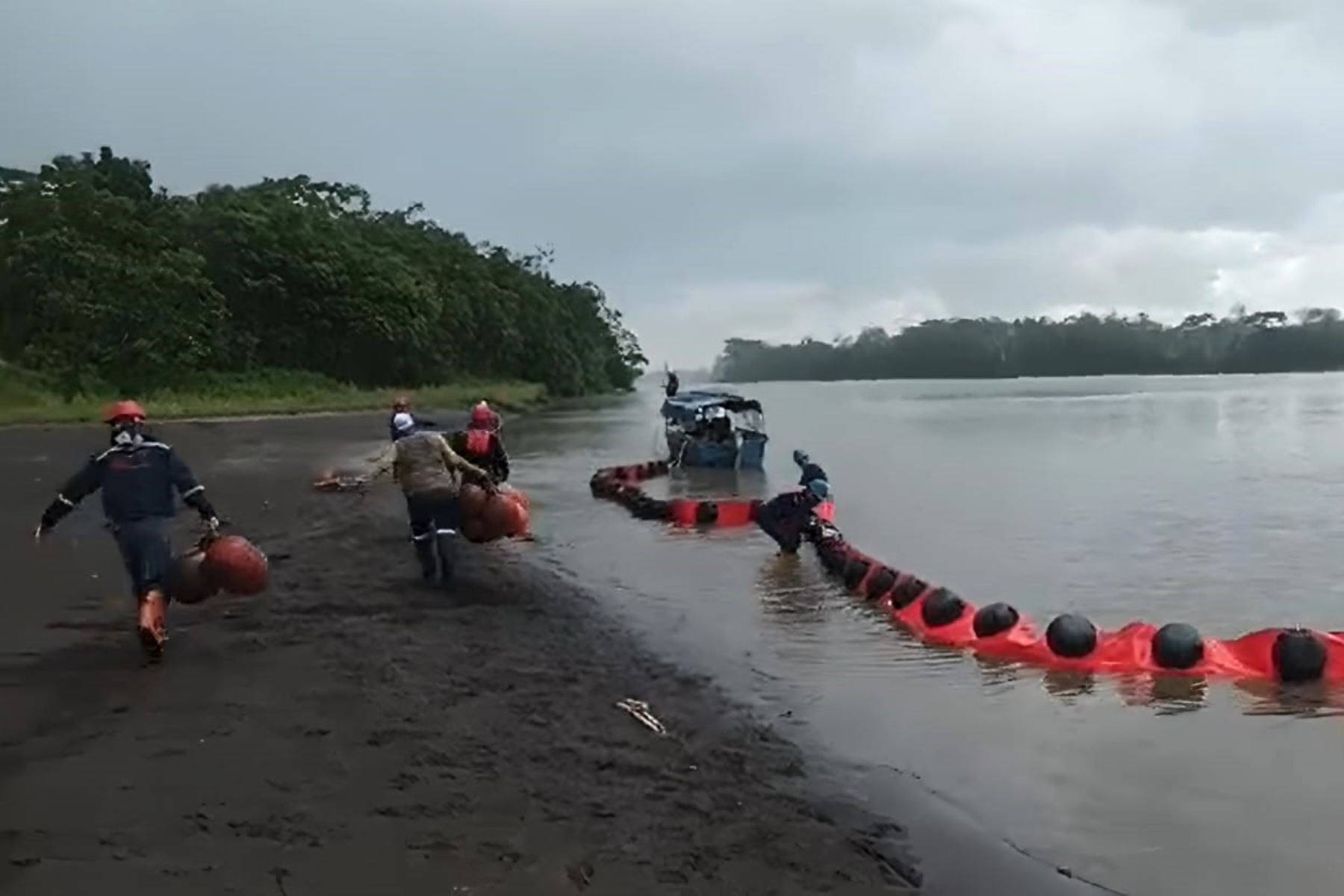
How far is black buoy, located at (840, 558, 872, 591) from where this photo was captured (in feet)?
49.9

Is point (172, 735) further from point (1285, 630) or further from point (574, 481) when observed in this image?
point (574, 481)

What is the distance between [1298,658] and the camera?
10.6m

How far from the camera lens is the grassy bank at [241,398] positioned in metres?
46.2

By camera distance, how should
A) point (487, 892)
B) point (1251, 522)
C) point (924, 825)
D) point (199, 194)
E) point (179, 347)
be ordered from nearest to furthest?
point (487, 892) → point (924, 825) → point (1251, 522) → point (179, 347) → point (199, 194)

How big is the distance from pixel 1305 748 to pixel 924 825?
346 centimetres

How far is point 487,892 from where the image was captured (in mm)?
5555

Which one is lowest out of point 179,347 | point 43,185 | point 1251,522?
point 1251,522

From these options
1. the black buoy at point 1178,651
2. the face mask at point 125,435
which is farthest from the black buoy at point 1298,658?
the face mask at point 125,435

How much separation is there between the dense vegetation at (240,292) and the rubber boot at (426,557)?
41.6 meters

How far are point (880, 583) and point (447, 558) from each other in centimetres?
488

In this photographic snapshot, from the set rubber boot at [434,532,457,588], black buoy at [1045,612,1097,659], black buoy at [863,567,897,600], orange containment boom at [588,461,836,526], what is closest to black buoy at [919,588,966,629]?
black buoy at [1045,612,1097,659]

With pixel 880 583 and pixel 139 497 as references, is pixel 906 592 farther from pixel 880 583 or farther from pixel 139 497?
pixel 139 497

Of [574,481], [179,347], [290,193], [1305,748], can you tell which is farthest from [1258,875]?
[290,193]

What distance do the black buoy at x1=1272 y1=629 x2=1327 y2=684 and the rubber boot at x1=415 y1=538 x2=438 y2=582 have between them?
7.95m
